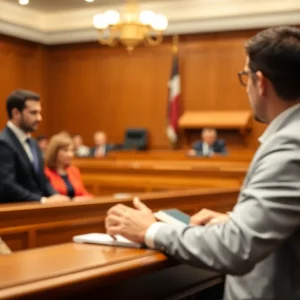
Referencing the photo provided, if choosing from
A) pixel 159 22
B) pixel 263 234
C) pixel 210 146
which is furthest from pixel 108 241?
pixel 210 146

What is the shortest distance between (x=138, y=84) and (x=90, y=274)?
1151 cm

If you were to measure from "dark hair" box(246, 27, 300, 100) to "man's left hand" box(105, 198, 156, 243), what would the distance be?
55 centimetres

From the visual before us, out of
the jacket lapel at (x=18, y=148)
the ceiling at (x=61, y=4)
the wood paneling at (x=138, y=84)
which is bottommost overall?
the jacket lapel at (x=18, y=148)

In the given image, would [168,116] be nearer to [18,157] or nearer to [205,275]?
[18,157]

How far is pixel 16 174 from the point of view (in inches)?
171

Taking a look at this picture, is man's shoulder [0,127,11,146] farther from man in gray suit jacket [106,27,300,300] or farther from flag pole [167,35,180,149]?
flag pole [167,35,180,149]

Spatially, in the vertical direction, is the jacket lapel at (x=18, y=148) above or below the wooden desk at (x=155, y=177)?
above

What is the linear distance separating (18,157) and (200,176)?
93.9 inches

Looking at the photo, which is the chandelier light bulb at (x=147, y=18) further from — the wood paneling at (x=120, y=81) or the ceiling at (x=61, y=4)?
the wood paneling at (x=120, y=81)

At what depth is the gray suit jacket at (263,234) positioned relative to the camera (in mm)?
1562

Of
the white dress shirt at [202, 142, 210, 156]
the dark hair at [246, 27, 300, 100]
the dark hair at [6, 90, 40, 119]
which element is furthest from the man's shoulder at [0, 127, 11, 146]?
the white dress shirt at [202, 142, 210, 156]

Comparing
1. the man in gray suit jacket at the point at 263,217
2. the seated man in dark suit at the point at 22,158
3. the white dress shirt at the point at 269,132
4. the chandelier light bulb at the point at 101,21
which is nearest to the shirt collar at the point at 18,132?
the seated man in dark suit at the point at 22,158

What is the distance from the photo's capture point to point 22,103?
4.68 m

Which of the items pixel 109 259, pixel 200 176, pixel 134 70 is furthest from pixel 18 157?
pixel 134 70
